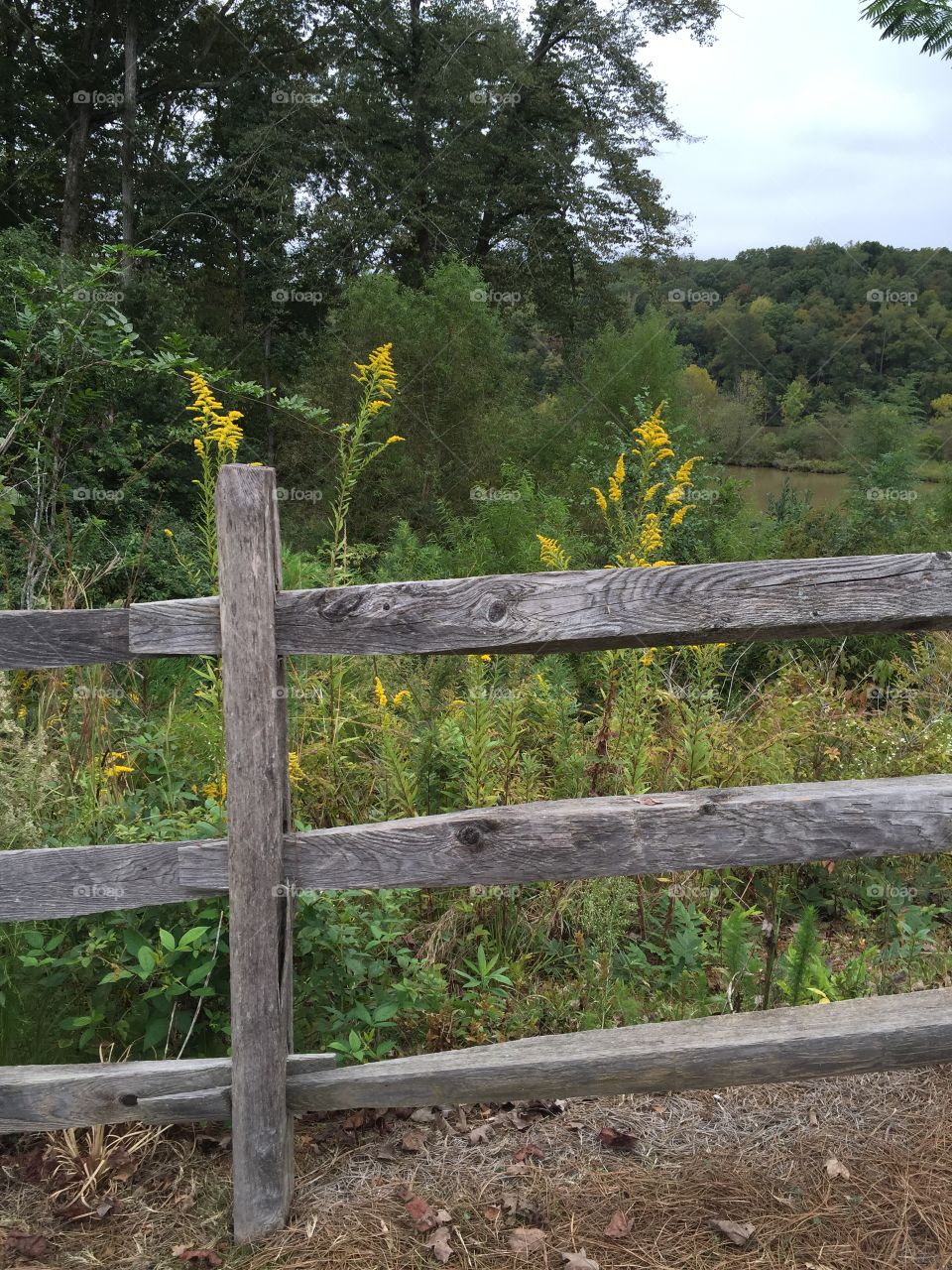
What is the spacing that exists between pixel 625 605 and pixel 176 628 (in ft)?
3.25

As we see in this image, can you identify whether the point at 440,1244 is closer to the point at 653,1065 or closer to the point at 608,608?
the point at 653,1065

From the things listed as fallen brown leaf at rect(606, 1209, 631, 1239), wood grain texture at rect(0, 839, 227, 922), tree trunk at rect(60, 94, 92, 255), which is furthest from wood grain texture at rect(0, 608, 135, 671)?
tree trunk at rect(60, 94, 92, 255)

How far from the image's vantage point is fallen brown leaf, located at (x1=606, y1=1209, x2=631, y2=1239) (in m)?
2.20

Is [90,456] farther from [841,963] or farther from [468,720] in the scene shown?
[841,963]

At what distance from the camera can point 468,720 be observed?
3457 mm

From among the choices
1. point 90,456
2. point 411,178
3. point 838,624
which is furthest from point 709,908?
point 411,178

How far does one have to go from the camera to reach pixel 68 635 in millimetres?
2148

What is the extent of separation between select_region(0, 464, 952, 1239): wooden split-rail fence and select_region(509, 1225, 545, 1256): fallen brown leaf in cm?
30

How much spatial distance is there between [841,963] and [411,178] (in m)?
14.5

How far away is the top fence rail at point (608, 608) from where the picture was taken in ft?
6.63

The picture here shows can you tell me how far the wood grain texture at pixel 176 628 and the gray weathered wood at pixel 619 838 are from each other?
0.46 meters

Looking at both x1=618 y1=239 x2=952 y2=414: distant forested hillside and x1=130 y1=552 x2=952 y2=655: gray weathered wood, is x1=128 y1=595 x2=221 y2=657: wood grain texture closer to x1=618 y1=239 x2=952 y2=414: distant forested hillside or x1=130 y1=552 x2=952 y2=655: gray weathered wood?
x1=130 y1=552 x2=952 y2=655: gray weathered wood

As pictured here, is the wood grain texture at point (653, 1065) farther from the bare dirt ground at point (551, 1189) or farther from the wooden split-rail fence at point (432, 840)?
the bare dirt ground at point (551, 1189)

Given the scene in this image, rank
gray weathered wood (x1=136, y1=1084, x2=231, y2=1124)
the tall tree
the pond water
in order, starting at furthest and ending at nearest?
the pond water
the tall tree
gray weathered wood (x1=136, y1=1084, x2=231, y2=1124)
